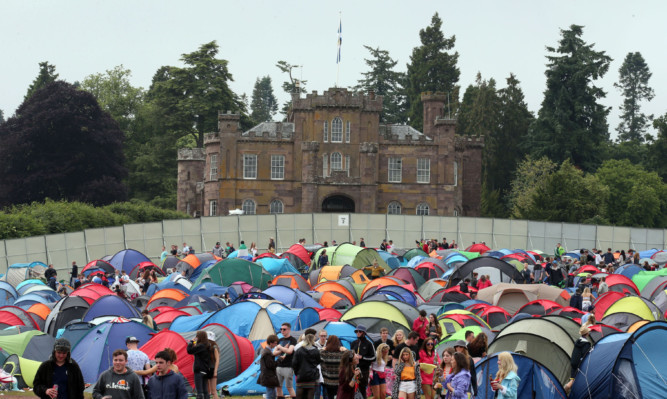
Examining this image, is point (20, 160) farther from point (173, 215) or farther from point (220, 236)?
point (220, 236)

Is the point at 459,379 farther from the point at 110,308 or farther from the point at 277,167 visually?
the point at 277,167

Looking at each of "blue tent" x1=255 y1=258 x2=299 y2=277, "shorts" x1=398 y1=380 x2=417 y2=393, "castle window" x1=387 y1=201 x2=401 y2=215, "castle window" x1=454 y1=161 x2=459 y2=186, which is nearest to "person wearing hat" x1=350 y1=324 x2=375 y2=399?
"shorts" x1=398 y1=380 x2=417 y2=393

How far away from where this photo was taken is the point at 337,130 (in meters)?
58.9

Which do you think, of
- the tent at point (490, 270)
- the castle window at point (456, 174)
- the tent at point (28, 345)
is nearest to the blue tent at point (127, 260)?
the tent at point (490, 270)

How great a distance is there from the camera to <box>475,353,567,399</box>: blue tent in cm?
1485

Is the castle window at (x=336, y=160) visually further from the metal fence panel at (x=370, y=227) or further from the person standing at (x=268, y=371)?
the person standing at (x=268, y=371)

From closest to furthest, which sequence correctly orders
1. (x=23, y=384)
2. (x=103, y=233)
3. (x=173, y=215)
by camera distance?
(x=23, y=384), (x=103, y=233), (x=173, y=215)

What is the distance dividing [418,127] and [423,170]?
2135 centimetres

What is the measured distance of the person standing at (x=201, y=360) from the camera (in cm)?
1442

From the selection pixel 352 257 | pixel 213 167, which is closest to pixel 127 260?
pixel 352 257

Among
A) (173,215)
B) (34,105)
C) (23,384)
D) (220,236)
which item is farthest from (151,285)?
(34,105)

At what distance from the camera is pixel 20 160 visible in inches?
2496

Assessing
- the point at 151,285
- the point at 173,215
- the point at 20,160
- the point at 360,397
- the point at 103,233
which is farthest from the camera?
the point at 20,160

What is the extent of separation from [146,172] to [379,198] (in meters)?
25.1
